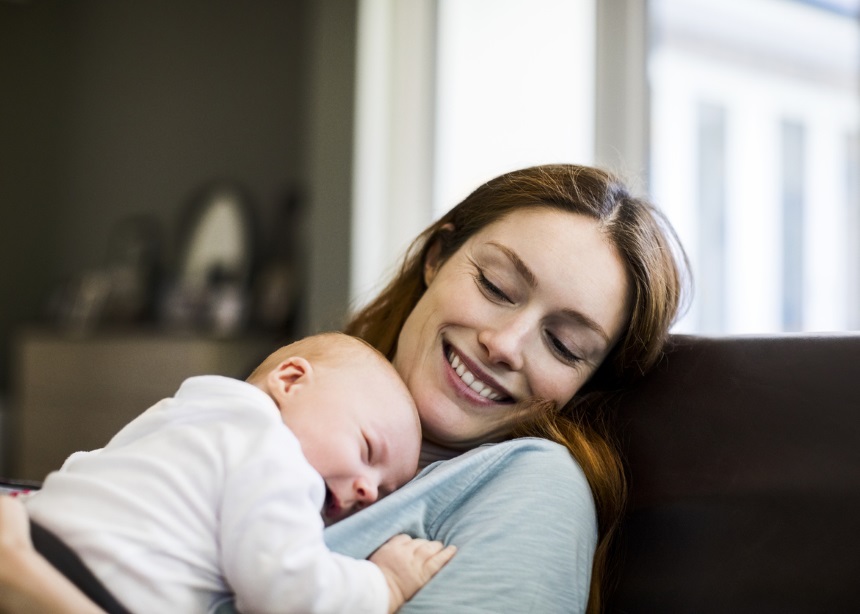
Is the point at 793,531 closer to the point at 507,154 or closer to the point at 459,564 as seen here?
the point at 459,564

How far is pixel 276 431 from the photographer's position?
97cm

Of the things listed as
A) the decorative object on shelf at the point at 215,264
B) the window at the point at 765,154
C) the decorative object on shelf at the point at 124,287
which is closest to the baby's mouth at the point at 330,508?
the window at the point at 765,154

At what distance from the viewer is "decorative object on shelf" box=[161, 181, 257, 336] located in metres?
4.74

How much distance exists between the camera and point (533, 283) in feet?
4.22

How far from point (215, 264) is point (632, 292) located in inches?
153

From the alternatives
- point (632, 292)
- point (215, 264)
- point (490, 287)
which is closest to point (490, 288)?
point (490, 287)

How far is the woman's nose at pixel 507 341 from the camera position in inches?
49.2

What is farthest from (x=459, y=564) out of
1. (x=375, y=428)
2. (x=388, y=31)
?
(x=388, y=31)

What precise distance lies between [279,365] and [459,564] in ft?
1.07

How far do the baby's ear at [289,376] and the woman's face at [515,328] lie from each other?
235mm

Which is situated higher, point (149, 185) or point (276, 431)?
point (149, 185)

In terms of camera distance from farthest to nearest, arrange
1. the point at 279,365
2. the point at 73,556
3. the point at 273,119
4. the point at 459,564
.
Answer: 1. the point at 273,119
2. the point at 279,365
3. the point at 459,564
4. the point at 73,556

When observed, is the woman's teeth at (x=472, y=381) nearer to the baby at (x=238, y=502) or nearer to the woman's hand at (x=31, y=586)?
the baby at (x=238, y=502)

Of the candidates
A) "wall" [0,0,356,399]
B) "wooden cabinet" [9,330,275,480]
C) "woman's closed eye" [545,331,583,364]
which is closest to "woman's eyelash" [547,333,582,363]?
"woman's closed eye" [545,331,583,364]
